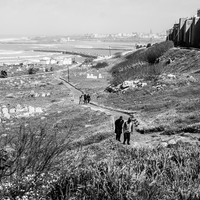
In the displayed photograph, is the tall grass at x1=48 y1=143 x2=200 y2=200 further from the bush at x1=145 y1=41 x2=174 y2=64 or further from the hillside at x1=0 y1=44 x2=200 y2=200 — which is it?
the bush at x1=145 y1=41 x2=174 y2=64

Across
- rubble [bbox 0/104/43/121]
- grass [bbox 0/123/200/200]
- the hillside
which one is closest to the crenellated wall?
the hillside

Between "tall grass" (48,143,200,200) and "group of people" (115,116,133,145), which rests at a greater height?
"tall grass" (48,143,200,200)

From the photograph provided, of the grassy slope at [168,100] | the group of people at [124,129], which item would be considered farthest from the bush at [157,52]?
the group of people at [124,129]

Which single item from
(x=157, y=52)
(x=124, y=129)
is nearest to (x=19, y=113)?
(x=124, y=129)

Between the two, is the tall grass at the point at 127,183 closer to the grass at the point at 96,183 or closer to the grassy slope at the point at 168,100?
the grass at the point at 96,183

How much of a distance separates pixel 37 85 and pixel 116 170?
146 ft

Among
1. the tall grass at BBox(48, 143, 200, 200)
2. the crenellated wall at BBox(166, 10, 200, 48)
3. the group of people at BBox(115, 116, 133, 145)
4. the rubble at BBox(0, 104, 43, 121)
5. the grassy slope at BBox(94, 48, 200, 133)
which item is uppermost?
the crenellated wall at BBox(166, 10, 200, 48)

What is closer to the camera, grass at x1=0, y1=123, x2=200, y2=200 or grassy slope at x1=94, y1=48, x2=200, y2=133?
grass at x1=0, y1=123, x2=200, y2=200

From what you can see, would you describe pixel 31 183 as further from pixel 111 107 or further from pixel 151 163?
pixel 111 107

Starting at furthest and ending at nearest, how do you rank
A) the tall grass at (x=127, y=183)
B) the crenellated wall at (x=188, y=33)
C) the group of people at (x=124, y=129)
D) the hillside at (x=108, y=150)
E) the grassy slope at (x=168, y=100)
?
the crenellated wall at (x=188, y=33) → the grassy slope at (x=168, y=100) → the group of people at (x=124, y=129) → the hillside at (x=108, y=150) → the tall grass at (x=127, y=183)

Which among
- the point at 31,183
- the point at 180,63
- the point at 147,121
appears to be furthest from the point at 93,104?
the point at 31,183

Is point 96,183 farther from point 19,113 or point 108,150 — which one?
point 19,113

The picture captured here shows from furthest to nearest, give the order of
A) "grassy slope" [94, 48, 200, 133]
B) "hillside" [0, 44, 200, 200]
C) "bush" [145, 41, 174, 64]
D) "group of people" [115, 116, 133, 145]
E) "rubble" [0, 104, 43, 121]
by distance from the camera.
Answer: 1. "bush" [145, 41, 174, 64]
2. "rubble" [0, 104, 43, 121]
3. "grassy slope" [94, 48, 200, 133]
4. "group of people" [115, 116, 133, 145]
5. "hillside" [0, 44, 200, 200]

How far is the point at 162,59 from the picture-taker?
51312 mm
